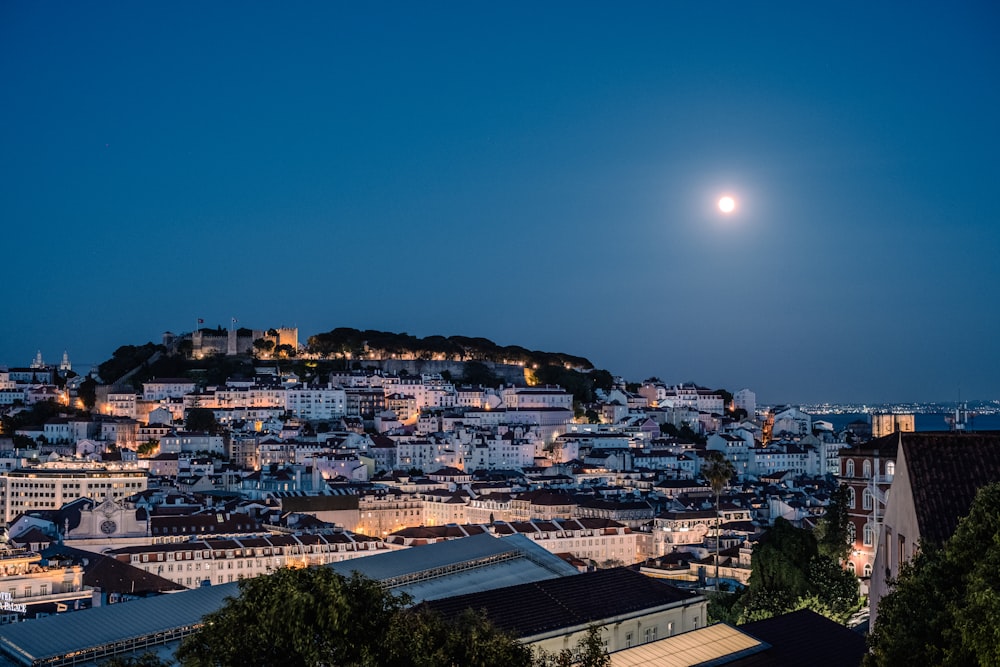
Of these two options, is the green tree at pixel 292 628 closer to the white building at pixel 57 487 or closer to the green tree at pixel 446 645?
the green tree at pixel 446 645

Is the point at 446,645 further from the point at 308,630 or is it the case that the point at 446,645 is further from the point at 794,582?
the point at 794,582

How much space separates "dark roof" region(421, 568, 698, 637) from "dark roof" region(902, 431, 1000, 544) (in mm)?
6571

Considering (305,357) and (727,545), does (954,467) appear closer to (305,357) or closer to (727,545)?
(727,545)

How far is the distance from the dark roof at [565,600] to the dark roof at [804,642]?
7.84 feet

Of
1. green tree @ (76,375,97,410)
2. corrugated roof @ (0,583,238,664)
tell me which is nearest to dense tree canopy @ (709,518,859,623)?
corrugated roof @ (0,583,238,664)

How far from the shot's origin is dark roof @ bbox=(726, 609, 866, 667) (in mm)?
14336

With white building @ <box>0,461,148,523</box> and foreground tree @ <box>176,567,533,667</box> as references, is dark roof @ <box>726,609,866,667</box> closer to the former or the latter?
foreground tree @ <box>176,567,533,667</box>

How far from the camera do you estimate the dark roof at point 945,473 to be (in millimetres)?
9664

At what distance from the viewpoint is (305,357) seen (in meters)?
94.6

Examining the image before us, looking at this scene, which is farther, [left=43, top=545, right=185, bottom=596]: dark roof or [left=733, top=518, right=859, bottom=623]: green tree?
[left=43, top=545, right=185, bottom=596]: dark roof

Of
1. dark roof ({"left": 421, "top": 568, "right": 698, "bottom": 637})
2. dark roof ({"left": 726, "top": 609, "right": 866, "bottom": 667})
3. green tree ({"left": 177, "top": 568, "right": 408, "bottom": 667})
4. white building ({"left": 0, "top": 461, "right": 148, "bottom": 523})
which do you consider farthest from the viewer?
white building ({"left": 0, "top": 461, "right": 148, "bottom": 523})

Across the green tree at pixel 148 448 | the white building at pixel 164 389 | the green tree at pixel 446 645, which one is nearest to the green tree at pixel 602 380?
the white building at pixel 164 389

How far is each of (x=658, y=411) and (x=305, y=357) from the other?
90.2 feet

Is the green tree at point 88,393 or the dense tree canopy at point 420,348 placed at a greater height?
the dense tree canopy at point 420,348
